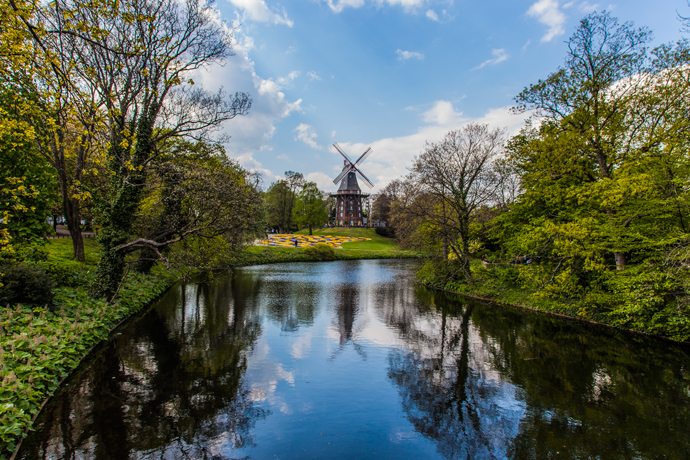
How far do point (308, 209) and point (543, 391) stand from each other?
205ft

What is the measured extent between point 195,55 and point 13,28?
945 centimetres

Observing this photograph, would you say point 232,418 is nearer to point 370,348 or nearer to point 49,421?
point 49,421

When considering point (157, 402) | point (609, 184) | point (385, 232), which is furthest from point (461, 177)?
point (385, 232)

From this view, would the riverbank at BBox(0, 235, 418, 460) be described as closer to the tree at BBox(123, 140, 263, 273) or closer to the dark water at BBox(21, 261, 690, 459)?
the dark water at BBox(21, 261, 690, 459)

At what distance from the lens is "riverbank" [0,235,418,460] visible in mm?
6273

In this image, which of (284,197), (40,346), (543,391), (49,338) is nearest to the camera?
(40,346)

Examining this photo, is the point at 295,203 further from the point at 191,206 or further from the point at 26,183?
the point at 26,183

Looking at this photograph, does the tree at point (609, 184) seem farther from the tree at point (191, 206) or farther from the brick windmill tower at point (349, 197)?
the brick windmill tower at point (349, 197)

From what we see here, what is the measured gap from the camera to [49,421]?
22.4 ft

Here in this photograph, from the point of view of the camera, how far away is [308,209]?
6944cm

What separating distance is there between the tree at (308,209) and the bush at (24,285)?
57345mm

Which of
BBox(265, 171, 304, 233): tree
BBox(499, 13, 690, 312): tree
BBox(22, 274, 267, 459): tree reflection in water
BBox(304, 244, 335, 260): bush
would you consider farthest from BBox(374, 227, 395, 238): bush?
BBox(22, 274, 267, 459): tree reflection in water

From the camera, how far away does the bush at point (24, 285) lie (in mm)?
10102

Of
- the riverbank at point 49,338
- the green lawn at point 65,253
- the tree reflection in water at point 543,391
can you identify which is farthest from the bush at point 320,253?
the tree reflection in water at point 543,391
